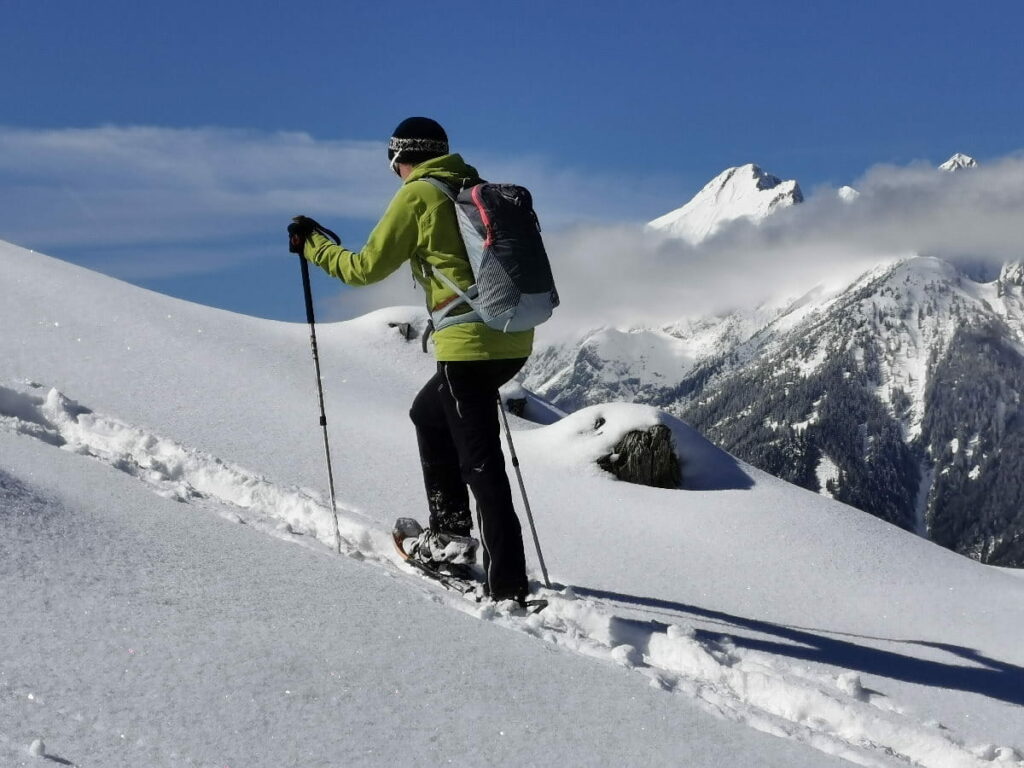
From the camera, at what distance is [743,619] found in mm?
6434

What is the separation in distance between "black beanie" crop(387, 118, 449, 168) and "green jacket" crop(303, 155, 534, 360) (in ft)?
0.54

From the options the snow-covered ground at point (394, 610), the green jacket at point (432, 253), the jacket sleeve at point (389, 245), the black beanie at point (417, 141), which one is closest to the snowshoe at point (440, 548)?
the snow-covered ground at point (394, 610)

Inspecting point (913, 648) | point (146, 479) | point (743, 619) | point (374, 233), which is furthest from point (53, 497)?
point (913, 648)

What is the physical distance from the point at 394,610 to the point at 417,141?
9.62 ft

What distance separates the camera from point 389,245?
5.25 meters

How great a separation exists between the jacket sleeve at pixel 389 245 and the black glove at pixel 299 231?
0.59 meters

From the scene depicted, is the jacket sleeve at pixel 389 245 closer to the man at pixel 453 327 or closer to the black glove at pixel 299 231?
the man at pixel 453 327

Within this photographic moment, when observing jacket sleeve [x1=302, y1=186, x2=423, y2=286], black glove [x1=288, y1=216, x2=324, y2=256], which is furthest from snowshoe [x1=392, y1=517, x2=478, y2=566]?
black glove [x1=288, y1=216, x2=324, y2=256]

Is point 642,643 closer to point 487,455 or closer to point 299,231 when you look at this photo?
point 487,455

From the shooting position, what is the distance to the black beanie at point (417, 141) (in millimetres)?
5555

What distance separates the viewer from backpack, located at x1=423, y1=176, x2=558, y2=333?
5059mm

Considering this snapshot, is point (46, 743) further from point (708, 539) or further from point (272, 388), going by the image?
point (272, 388)

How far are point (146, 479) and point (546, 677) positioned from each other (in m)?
3.87

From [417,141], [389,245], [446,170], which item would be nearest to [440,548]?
[389,245]
